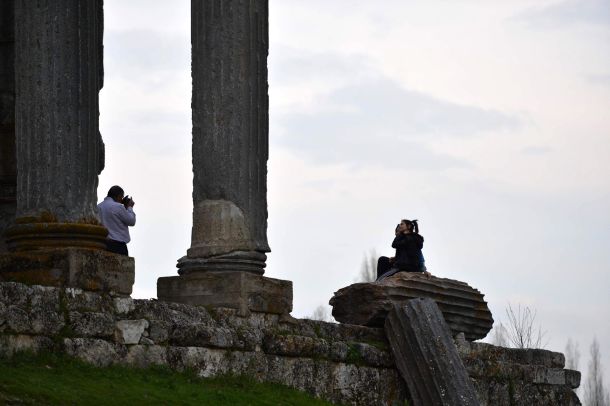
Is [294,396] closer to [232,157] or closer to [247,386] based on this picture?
[247,386]

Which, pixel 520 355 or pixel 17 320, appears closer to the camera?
pixel 17 320

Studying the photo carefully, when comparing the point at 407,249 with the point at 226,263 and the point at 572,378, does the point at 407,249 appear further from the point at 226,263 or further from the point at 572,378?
the point at 572,378

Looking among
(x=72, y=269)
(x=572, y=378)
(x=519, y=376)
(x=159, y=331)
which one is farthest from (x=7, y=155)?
(x=572, y=378)

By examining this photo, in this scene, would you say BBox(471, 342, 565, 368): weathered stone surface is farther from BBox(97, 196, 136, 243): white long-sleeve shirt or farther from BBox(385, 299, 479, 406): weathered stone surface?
BBox(97, 196, 136, 243): white long-sleeve shirt

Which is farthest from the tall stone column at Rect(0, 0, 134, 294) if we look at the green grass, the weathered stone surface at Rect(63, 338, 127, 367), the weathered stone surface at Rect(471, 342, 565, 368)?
the weathered stone surface at Rect(471, 342, 565, 368)

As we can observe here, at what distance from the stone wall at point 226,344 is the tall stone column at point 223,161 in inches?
24.0

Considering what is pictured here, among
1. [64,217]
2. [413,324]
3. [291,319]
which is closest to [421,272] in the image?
[413,324]

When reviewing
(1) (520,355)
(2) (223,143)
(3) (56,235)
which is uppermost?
(2) (223,143)

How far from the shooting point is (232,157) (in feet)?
58.1

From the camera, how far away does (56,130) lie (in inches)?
636

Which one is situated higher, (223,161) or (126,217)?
(223,161)

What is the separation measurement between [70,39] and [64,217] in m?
1.85

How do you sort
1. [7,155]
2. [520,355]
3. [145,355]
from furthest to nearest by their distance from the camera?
1. [520,355]
2. [7,155]
3. [145,355]

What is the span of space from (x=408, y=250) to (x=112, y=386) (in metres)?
6.99
